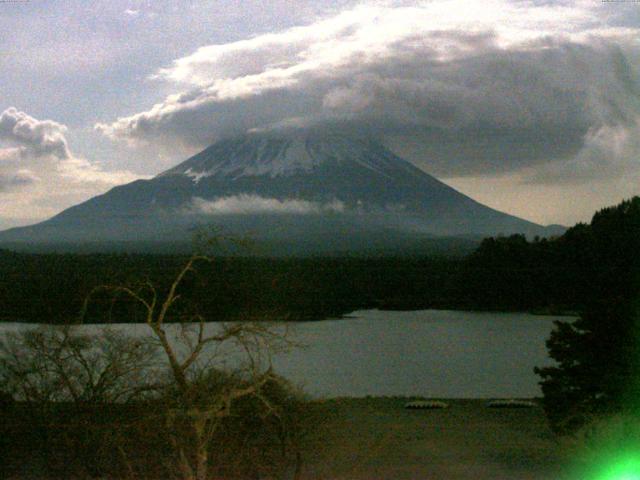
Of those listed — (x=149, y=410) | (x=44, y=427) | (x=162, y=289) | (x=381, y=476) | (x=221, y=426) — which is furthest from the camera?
(x=162, y=289)

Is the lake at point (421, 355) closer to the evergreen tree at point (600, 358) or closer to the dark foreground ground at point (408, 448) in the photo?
the dark foreground ground at point (408, 448)

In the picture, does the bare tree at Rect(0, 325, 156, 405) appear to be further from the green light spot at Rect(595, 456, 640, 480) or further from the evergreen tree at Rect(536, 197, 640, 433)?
the evergreen tree at Rect(536, 197, 640, 433)

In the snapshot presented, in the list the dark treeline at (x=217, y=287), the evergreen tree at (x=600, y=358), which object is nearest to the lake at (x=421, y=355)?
the dark treeline at (x=217, y=287)

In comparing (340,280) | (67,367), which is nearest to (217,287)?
(67,367)

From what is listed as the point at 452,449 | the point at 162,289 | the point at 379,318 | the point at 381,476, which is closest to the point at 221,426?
the point at 381,476

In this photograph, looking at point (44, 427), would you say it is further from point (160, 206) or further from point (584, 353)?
point (160, 206)

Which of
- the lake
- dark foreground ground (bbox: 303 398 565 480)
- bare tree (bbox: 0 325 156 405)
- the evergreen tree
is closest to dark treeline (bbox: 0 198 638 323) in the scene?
the evergreen tree

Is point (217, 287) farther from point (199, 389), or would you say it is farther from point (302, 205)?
point (302, 205)
